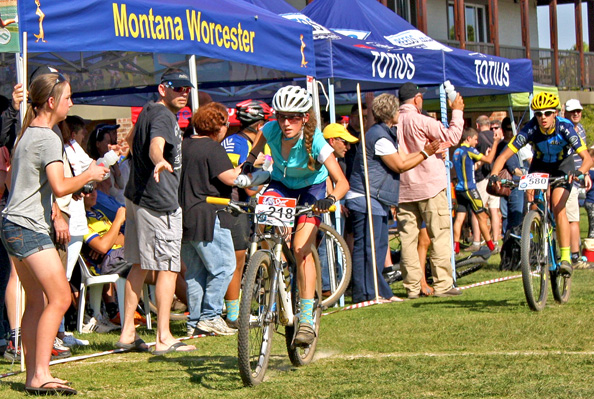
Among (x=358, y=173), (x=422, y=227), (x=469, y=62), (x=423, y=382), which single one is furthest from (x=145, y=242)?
(x=469, y=62)

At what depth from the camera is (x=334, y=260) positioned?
10.5 metres

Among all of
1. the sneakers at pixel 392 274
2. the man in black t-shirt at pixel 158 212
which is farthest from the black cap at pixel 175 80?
the sneakers at pixel 392 274

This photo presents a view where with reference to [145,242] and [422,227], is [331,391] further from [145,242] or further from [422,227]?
[422,227]

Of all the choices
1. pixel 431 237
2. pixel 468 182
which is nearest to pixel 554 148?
pixel 431 237

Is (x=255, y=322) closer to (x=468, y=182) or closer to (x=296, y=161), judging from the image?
(x=296, y=161)

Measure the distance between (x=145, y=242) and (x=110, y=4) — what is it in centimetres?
181

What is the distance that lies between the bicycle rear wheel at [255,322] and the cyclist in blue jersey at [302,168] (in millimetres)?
420

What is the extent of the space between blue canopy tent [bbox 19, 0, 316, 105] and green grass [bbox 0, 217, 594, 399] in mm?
2360

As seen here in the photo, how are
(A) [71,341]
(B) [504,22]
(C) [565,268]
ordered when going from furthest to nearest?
(B) [504,22]
(C) [565,268]
(A) [71,341]

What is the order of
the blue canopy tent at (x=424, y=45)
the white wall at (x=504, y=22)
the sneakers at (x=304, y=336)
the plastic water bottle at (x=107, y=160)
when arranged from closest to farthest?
the plastic water bottle at (x=107, y=160) → the sneakers at (x=304, y=336) → the blue canopy tent at (x=424, y=45) → the white wall at (x=504, y=22)

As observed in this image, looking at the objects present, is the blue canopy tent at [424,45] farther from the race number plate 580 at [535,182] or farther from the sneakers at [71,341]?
the sneakers at [71,341]

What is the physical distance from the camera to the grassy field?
5.77 m

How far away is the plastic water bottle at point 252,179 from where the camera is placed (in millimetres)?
5969

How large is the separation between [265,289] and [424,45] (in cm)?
877
